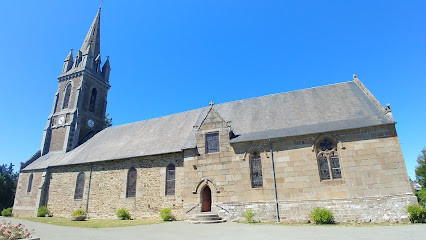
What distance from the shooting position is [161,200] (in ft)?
58.3

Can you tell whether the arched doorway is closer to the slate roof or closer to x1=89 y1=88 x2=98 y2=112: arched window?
the slate roof

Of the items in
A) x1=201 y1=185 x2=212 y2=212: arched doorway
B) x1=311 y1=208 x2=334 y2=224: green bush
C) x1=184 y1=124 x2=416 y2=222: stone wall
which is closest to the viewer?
x1=311 y1=208 x2=334 y2=224: green bush

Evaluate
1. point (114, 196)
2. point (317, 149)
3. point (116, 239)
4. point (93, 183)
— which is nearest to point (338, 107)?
point (317, 149)

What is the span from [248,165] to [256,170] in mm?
598

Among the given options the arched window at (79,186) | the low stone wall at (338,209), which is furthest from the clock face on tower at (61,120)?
the low stone wall at (338,209)

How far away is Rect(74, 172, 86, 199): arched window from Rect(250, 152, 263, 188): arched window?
1524 cm

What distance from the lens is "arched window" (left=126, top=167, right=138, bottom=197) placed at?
1919 centimetres

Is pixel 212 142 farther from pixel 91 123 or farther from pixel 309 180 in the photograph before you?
pixel 91 123

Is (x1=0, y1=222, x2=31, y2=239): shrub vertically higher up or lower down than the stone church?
lower down

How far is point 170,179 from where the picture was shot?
18156 millimetres

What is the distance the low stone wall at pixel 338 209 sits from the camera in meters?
12.5

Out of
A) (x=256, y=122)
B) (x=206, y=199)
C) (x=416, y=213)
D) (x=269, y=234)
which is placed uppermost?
(x=256, y=122)

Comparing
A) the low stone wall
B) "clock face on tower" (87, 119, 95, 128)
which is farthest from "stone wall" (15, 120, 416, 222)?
"clock face on tower" (87, 119, 95, 128)

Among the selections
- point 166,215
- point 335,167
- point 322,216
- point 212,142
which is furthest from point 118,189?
point 335,167
